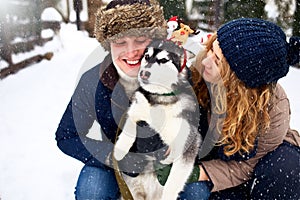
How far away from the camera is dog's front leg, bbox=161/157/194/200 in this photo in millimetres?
1761

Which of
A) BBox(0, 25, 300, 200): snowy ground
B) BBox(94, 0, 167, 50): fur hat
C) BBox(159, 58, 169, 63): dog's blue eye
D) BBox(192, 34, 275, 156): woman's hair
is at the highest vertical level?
BBox(94, 0, 167, 50): fur hat

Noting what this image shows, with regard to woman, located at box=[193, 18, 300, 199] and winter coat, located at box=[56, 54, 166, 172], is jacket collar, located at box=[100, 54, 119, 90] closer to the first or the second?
winter coat, located at box=[56, 54, 166, 172]

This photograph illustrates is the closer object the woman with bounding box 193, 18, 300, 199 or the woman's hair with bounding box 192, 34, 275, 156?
the woman with bounding box 193, 18, 300, 199

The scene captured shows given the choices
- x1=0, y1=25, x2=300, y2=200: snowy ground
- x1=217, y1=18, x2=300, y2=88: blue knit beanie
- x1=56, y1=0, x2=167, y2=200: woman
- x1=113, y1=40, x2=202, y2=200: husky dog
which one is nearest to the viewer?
x1=217, y1=18, x2=300, y2=88: blue knit beanie

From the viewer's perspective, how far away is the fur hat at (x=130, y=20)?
71.4 inches

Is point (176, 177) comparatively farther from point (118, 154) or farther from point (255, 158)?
point (255, 158)

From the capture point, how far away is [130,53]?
5.71 ft

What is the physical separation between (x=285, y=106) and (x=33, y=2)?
8835 millimetres

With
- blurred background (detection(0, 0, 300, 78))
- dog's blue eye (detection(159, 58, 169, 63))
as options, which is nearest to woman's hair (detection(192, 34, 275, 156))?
dog's blue eye (detection(159, 58, 169, 63))

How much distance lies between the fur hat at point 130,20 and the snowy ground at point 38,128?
0.22 m

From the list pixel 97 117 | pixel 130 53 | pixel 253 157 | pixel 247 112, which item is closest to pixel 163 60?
pixel 130 53

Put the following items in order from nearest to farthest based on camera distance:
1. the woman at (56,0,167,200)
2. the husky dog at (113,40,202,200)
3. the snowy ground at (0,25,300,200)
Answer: the husky dog at (113,40,202,200) < the woman at (56,0,167,200) < the snowy ground at (0,25,300,200)

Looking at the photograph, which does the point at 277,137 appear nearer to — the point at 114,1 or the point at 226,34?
the point at 226,34

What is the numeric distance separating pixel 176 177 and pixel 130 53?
2.17ft
